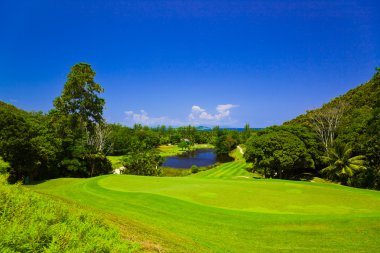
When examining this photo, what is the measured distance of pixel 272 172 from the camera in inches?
1769

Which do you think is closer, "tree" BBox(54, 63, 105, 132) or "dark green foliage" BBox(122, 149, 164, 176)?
"tree" BBox(54, 63, 105, 132)

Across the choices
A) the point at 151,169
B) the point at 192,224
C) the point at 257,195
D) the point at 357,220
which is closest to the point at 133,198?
the point at 192,224

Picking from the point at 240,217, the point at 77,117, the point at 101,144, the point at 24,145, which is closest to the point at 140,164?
the point at 101,144

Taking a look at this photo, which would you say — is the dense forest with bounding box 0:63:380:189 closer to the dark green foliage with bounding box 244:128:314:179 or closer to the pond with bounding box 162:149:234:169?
the dark green foliage with bounding box 244:128:314:179

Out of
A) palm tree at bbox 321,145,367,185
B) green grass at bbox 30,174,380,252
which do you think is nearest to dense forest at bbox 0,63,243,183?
green grass at bbox 30,174,380,252

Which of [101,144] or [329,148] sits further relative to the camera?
[101,144]

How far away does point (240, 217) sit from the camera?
13930mm

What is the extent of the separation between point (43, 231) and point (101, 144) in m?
42.2

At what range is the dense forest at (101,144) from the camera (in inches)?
1248

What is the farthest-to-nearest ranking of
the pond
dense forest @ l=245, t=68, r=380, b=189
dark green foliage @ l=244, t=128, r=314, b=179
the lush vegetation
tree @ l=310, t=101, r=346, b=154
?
1. the pond
2. tree @ l=310, t=101, r=346, b=154
3. dark green foliage @ l=244, t=128, r=314, b=179
4. dense forest @ l=245, t=68, r=380, b=189
5. the lush vegetation

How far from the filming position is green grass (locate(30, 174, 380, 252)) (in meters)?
10.8

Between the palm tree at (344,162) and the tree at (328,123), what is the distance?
600 centimetres

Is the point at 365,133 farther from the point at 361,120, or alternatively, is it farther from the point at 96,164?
the point at 96,164

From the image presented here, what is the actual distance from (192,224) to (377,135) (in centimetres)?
2149
